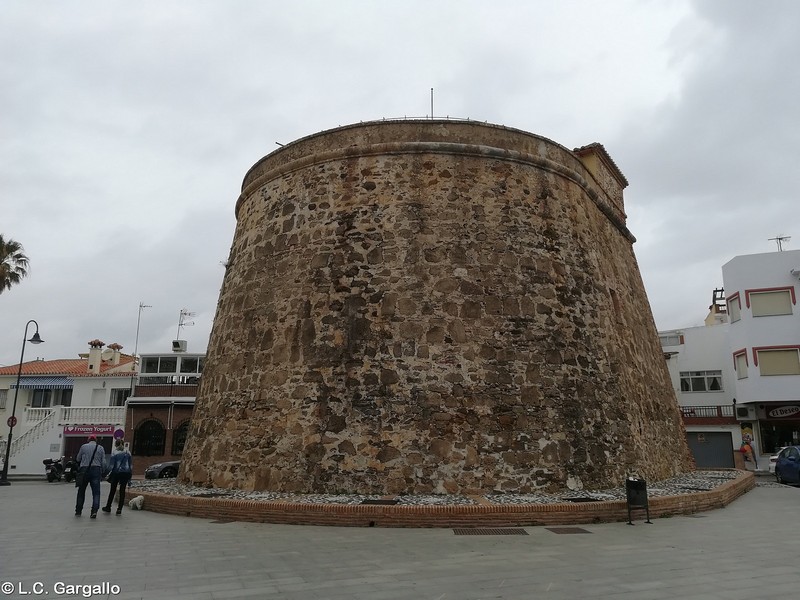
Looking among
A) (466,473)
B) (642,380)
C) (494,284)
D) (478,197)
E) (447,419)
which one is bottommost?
(466,473)

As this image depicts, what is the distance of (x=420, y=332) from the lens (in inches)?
388

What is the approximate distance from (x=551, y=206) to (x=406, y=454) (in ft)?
18.9

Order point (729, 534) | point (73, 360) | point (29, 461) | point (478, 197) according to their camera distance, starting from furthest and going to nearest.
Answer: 1. point (73, 360)
2. point (29, 461)
3. point (478, 197)
4. point (729, 534)

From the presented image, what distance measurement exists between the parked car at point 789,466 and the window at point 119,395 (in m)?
28.1

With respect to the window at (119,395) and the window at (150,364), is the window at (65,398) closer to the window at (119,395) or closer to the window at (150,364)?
the window at (119,395)

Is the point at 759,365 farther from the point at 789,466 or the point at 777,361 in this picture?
the point at 789,466

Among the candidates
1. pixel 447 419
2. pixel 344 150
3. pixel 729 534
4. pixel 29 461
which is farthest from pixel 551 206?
pixel 29 461

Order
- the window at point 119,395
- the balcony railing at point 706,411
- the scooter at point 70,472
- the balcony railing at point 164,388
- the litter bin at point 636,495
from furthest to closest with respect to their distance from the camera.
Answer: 1. the window at point 119,395
2. the balcony railing at point 164,388
3. the balcony railing at point 706,411
4. the scooter at point 70,472
5. the litter bin at point 636,495

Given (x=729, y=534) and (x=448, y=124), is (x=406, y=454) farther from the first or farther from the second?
(x=448, y=124)

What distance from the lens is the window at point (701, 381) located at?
28.9 metres

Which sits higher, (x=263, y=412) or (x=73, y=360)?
(x=73, y=360)

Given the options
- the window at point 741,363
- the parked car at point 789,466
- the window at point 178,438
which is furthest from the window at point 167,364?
the window at point 741,363

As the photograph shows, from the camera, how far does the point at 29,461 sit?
25.9m

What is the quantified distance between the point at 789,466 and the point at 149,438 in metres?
24.6
